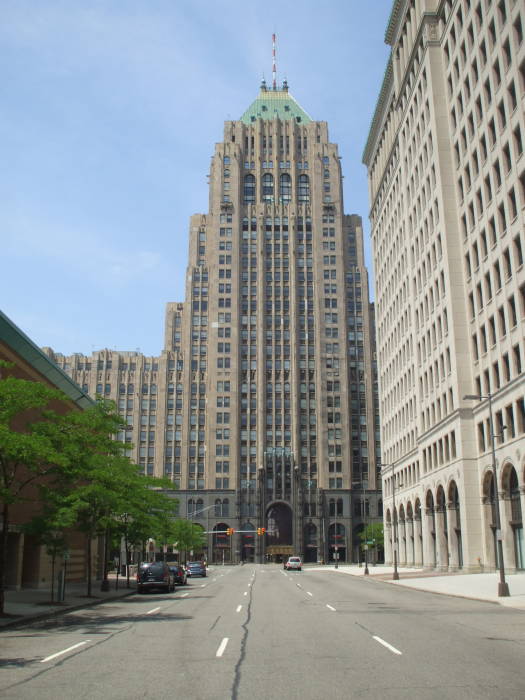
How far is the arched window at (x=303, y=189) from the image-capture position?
138 metres

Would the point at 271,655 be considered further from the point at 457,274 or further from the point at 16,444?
the point at 457,274

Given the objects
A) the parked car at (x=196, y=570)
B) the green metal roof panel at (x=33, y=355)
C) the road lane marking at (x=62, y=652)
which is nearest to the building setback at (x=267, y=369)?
the parked car at (x=196, y=570)

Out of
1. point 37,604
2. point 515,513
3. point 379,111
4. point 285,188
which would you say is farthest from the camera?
point 285,188

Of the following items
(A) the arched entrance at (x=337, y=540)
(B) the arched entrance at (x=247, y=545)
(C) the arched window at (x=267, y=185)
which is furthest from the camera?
(C) the arched window at (x=267, y=185)

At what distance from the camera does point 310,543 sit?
4697 inches

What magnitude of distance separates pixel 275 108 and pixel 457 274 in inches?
3947

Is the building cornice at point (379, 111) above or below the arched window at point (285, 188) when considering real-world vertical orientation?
below

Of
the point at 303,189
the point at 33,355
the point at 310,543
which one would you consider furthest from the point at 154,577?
the point at 303,189

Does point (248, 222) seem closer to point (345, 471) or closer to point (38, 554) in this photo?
point (345, 471)

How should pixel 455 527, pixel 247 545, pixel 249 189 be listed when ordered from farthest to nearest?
pixel 249 189 → pixel 247 545 → pixel 455 527

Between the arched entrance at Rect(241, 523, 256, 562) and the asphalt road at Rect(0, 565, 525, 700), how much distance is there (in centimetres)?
9776

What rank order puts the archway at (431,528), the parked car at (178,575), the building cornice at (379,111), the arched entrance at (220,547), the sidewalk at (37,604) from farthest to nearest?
the arched entrance at (220,547) < the building cornice at (379,111) < the archway at (431,528) < the parked car at (178,575) < the sidewalk at (37,604)

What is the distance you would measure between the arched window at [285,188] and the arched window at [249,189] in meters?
5.47

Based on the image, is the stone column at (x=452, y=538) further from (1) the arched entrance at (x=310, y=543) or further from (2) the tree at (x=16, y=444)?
(1) the arched entrance at (x=310, y=543)
